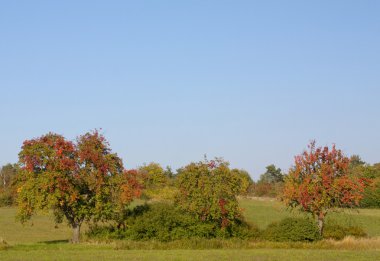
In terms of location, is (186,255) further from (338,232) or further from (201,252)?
(338,232)

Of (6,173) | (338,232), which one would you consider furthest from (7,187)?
(338,232)

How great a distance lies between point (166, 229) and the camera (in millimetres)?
41656

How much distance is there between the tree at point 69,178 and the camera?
3903 cm

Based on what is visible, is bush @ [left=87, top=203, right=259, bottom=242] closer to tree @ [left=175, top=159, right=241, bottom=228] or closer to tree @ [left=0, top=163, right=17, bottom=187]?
tree @ [left=175, top=159, right=241, bottom=228]

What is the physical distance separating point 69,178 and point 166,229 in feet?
26.2

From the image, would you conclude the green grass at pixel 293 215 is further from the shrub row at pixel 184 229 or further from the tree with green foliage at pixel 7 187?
the tree with green foliage at pixel 7 187

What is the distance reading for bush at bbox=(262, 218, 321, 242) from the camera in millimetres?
40156

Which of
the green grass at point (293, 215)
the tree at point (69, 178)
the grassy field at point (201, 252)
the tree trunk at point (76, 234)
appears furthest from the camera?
the green grass at point (293, 215)

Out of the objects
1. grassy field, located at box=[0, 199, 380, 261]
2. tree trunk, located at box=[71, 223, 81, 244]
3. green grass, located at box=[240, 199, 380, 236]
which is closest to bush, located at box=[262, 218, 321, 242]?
grassy field, located at box=[0, 199, 380, 261]

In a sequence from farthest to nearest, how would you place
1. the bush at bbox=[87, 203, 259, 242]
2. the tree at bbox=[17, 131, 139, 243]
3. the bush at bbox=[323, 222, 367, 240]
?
the bush at bbox=[323, 222, 367, 240], the bush at bbox=[87, 203, 259, 242], the tree at bbox=[17, 131, 139, 243]

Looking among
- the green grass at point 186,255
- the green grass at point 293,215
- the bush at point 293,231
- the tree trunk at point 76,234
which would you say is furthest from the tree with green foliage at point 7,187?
the green grass at point 293,215

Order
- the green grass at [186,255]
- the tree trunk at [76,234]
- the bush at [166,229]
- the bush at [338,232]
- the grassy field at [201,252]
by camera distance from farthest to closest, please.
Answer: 1. the bush at [338,232]
2. the bush at [166,229]
3. the tree trunk at [76,234]
4. the grassy field at [201,252]
5. the green grass at [186,255]

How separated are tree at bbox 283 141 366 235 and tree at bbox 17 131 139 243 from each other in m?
12.9

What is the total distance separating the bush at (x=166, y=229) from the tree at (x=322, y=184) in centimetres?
437
